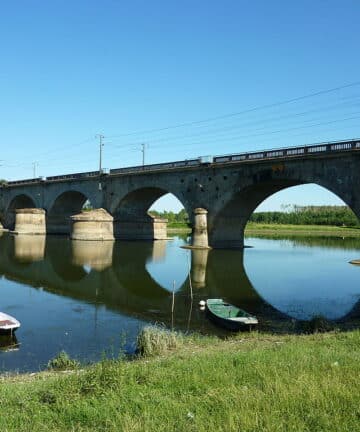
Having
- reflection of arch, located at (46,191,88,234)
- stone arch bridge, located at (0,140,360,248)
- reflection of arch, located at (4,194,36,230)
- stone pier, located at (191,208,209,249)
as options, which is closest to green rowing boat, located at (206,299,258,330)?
stone arch bridge, located at (0,140,360,248)

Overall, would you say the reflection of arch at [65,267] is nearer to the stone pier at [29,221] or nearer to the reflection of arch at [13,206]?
the stone pier at [29,221]

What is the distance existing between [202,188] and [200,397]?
41.2 m

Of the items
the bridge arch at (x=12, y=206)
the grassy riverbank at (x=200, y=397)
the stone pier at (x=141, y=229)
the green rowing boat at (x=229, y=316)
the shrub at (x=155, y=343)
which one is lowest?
the green rowing boat at (x=229, y=316)

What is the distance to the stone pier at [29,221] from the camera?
68.4m

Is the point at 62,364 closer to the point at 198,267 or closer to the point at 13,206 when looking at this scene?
the point at 198,267

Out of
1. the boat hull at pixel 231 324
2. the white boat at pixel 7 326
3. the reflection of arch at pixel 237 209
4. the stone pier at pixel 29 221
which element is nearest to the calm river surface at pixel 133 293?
the boat hull at pixel 231 324

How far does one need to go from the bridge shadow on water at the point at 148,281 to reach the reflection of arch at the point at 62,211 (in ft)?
96.8

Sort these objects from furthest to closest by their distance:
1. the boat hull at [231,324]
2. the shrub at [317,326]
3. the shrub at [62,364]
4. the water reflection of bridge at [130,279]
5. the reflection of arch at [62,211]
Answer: the reflection of arch at [62,211] < the water reflection of bridge at [130,279] < the boat hull at [231,324] < the shrub at [317,326] < the shrub at [62,364]

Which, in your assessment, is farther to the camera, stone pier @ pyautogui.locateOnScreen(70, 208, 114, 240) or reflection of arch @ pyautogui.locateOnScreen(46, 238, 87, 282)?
stone pier @ pyautogui.locateOnScreen(70, 208, 114, 240)

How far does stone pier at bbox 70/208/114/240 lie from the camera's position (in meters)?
56.3

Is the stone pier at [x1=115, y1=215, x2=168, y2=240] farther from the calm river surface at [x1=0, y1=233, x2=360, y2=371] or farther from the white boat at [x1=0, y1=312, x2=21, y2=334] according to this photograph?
the white boat at [x1=0, y1=312, x2=21, y2=334]

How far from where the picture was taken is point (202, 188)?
154 feet

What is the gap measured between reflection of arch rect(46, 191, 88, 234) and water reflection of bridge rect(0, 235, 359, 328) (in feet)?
98.2

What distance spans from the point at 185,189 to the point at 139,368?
41.8 meters
